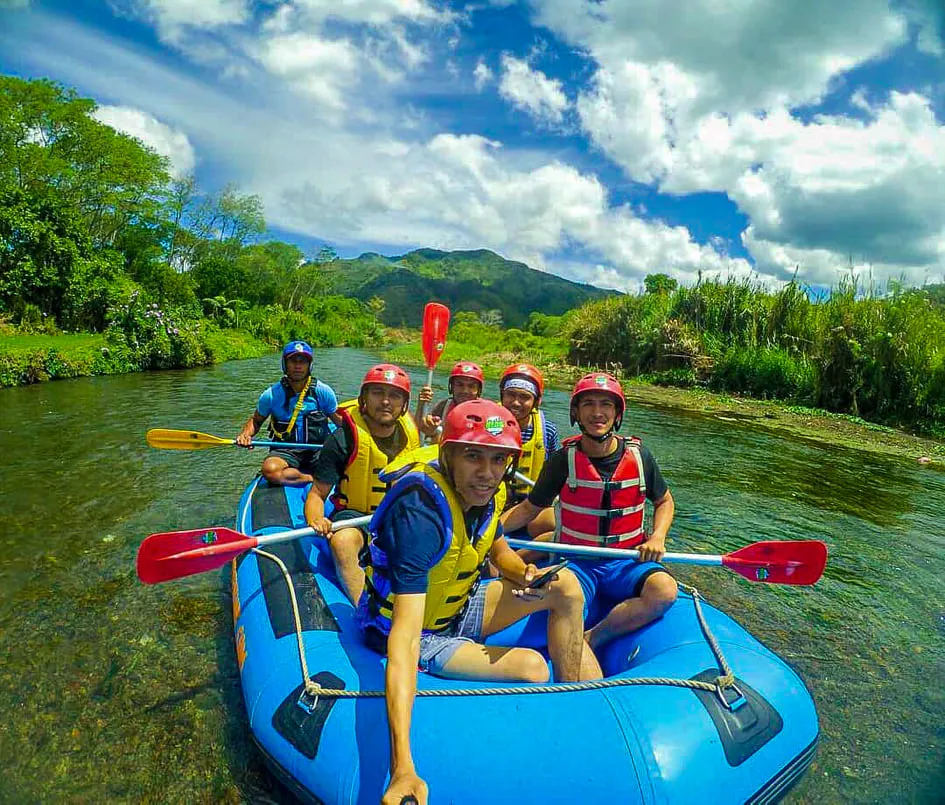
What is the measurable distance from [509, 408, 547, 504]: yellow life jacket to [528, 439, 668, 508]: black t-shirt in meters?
1.41

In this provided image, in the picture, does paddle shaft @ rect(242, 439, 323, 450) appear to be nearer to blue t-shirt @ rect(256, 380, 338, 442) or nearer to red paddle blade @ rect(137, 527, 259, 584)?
blue t-shirt @ rect(256, 380, 338, 442)

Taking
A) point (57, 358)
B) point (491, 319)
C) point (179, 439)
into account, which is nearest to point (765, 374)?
point (179, 439)

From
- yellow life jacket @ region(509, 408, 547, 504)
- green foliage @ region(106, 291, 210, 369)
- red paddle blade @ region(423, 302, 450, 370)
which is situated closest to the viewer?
yellow life jacket @ region(509, 408, 547, 504)

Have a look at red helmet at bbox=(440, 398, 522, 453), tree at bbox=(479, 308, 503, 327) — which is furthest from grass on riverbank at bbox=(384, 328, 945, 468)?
tree at bbox=(479, 308, 503, 327)

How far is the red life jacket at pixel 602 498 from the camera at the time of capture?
122 inches

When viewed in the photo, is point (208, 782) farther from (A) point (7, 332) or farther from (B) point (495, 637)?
(A) point (7, 332)

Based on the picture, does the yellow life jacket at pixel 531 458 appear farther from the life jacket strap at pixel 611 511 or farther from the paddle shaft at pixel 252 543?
the paddle shaft at pixel 252 543

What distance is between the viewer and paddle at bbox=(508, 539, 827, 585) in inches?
122

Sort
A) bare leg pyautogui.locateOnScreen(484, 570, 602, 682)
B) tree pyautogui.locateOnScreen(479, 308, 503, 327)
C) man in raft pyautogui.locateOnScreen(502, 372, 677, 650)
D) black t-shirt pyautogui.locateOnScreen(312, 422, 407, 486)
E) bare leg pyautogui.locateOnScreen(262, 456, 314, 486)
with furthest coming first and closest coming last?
tree pyautogui.locateOnScreen(479, 308, 503, 327) → bare leg pyautogui.locateOnScreen(262, 456, 314, 486) → black t-shirt pyautogui.locateOnScreen(312, 422, 407, 486) → man in raft pyautogui.locateOnScreen(502, 372, 677, 650) → bare leg pyautogui.locateOnScreen(484, 570, 602, 682)

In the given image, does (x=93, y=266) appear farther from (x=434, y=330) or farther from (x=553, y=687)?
(x=553, y=687)

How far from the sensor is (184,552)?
304 cm

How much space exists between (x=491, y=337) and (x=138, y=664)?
29321 millimetres

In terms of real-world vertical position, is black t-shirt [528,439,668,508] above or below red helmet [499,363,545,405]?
below

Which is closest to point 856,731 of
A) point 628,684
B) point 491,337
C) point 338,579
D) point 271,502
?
point 628,684
